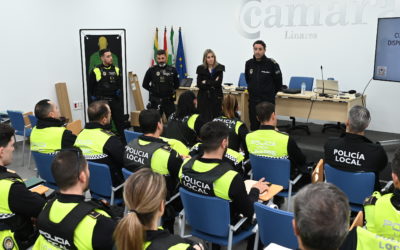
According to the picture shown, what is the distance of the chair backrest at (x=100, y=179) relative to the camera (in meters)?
3.10

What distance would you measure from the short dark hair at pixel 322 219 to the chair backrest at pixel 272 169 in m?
1.98

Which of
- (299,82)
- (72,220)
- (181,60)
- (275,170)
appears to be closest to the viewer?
(72,220)

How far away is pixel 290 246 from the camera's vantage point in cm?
225

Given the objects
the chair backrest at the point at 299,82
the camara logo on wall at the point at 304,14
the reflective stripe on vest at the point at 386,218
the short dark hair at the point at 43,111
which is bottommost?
the reflective stripe on vest at the point at 386,218

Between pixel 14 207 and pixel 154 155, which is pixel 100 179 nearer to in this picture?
pixel 154 155

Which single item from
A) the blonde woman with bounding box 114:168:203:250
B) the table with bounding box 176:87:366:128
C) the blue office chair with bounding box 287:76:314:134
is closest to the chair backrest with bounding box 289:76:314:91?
the blue office chair with bounding box 287:76:314:134

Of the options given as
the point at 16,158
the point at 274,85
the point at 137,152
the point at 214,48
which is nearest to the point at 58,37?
the point at 16,158

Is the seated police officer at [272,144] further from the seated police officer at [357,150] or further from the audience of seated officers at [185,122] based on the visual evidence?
the audience of seated officers at [185,122]

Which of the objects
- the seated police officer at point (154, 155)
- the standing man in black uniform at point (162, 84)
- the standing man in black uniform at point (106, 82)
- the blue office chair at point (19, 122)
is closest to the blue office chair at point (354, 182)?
the seated police officer at point (154, 155)

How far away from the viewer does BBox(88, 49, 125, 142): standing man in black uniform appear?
592 centimetres

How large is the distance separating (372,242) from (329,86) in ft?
17.1

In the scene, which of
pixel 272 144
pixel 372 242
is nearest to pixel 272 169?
pixel 272 144

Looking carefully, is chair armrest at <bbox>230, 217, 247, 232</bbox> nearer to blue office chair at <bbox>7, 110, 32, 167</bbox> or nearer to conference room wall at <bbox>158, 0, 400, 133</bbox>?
blue office chair at <bbox>7, 110, 32, 167</bbox>

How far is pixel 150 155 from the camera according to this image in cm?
298
